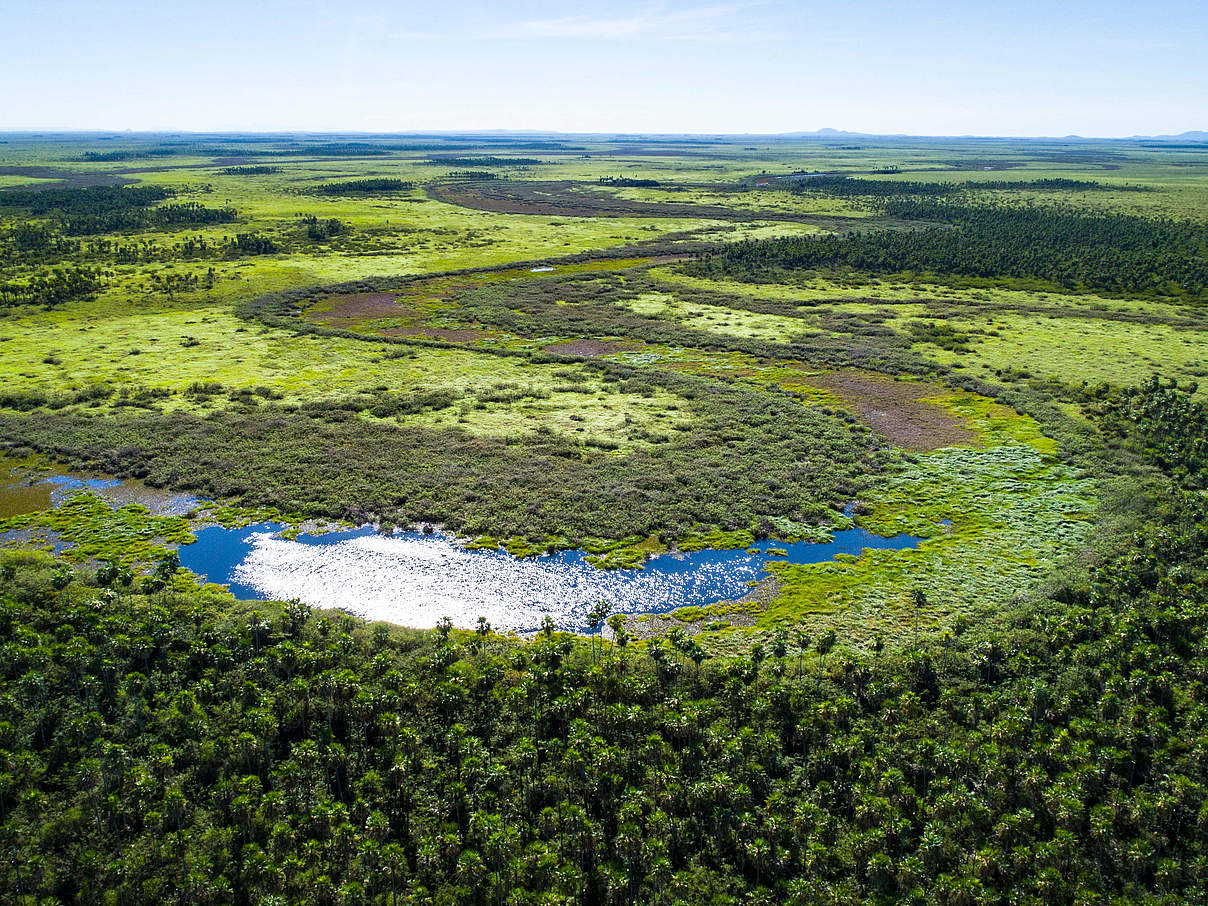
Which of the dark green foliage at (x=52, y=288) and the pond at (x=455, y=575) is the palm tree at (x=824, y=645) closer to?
the pond at (x=455, y=575)

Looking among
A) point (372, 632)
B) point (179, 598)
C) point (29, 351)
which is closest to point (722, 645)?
point (372, 632)

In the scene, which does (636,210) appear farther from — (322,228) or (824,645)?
(824,645)

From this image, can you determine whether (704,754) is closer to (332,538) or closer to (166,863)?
(166,863)

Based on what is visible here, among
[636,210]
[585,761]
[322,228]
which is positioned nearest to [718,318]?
[585,761]

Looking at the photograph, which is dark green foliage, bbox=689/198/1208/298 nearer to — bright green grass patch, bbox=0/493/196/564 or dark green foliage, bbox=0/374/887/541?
dark green foliage, bbox=0/374/887/541

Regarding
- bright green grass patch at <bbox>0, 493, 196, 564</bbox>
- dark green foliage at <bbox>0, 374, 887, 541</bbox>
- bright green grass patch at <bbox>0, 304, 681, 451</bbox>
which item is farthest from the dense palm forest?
bright green grass patch at <bbox>0, 304, 681, 451</bbox>
